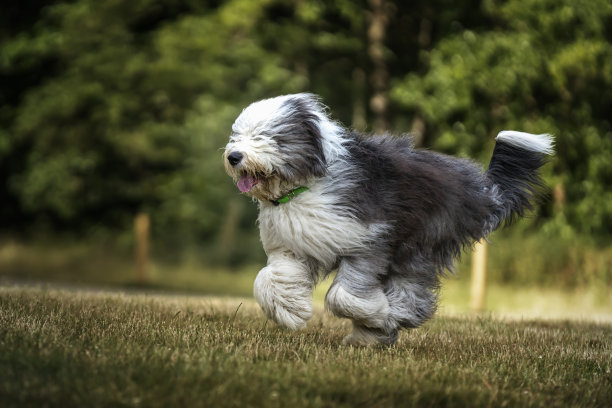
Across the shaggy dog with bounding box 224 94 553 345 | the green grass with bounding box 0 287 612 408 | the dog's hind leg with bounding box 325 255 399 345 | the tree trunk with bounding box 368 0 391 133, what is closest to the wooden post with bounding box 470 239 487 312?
the tree trunk with bounding box 368 0 391 133

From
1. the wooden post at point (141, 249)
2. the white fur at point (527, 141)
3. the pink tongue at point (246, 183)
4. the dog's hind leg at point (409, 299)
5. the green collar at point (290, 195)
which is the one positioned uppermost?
the white fur at point (527, 141)

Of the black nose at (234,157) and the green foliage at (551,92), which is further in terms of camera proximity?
the green foliage at (551,92)

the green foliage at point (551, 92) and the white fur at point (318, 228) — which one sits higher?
the green foliage at point (551, 92)

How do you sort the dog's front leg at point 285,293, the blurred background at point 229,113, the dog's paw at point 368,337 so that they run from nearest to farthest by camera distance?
the dog's front leg at point 285,293 < the dog's paw at point 368,337 < the blurred background at point 229,113

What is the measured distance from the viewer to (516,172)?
5.44 meters

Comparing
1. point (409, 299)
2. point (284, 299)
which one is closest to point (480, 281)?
point (409, 299)

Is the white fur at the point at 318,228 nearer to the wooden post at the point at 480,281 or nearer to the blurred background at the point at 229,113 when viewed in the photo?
the blurred background at the point at 229,113

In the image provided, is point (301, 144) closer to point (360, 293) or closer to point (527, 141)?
point (360, 293)

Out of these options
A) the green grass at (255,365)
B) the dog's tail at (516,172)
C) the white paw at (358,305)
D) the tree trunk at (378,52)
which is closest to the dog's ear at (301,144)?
the white paw at (358,305)

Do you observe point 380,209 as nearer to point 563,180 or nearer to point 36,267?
point 563,180

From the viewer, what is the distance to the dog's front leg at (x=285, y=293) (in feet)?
15.3

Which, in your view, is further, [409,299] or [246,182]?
[409,299]

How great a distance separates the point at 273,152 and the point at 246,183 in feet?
0.85

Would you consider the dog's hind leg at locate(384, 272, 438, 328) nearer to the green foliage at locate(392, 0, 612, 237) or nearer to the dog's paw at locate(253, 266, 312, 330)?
the dog's paw at locate(253, 266, 312, 330)
